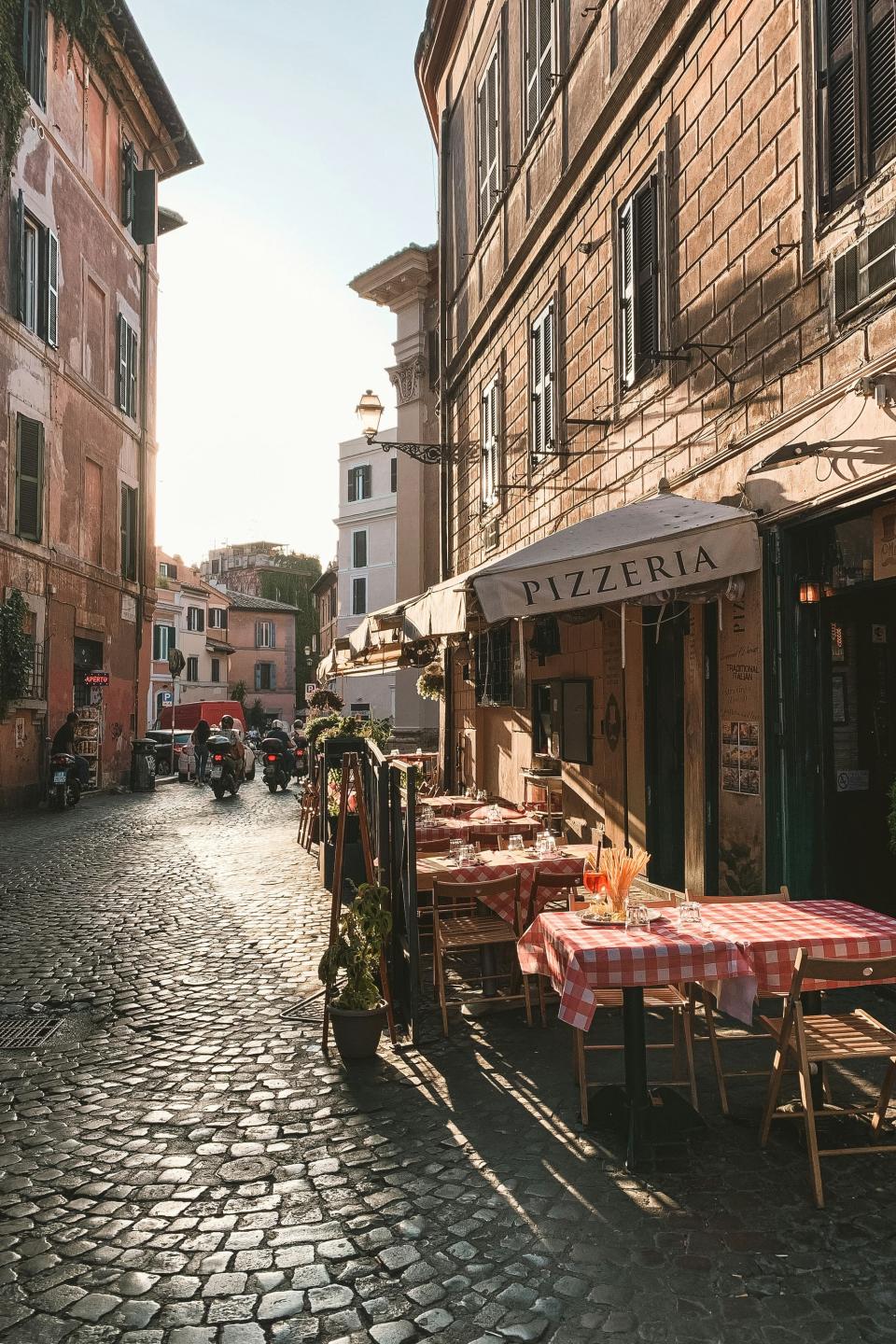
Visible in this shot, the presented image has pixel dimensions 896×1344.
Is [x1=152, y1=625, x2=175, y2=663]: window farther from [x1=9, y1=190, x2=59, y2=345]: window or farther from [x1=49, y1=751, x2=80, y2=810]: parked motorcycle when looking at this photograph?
[x1=49, y1=751, x2=80, y2=810]: parked motorcycle

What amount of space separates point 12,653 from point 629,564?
45.3ft

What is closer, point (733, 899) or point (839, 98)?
point (733, 899)

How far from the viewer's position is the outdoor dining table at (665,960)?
412 centimetres

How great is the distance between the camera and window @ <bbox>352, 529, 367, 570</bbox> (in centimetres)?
4997

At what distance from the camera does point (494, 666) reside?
1413cm

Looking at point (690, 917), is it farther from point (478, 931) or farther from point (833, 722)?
point (833, 722)

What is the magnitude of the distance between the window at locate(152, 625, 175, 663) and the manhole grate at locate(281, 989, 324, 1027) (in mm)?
47054

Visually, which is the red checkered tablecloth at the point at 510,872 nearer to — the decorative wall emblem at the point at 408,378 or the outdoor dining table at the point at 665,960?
the outdoor dining table at the point at 665,960

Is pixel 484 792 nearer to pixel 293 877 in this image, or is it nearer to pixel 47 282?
pixel 293 877

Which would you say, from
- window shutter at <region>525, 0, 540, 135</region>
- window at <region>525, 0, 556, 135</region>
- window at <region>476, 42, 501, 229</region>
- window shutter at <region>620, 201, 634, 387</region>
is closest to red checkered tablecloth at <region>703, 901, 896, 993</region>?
window shutter at <region>620, 201, 634, 387</region>

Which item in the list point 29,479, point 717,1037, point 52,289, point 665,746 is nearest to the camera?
point 717,1037

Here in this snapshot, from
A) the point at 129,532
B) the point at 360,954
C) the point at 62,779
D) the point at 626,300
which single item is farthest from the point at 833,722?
the point at 129,532

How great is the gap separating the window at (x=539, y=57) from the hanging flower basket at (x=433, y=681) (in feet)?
27.8

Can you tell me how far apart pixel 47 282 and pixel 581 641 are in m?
14.5
